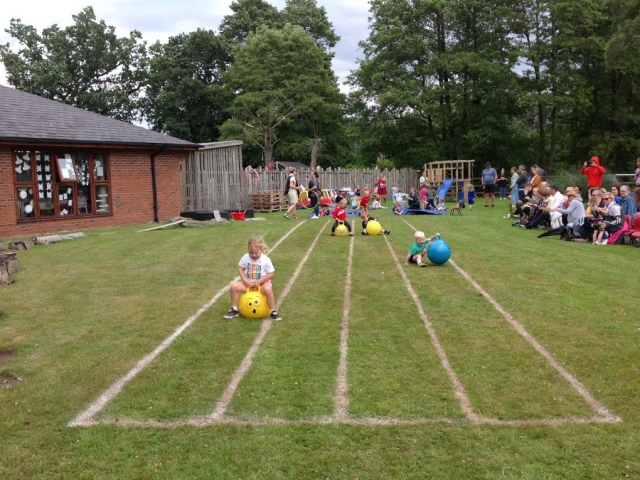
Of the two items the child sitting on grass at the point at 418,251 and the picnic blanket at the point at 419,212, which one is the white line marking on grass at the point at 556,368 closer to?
the child sitting on grass at the point at 418,251

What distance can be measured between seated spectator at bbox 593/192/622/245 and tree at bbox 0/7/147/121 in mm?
45325

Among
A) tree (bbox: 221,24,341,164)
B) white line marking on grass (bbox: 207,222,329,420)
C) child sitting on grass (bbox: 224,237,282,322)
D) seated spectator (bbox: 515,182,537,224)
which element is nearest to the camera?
white line marking on grass (bbox: 207,222,329,420)

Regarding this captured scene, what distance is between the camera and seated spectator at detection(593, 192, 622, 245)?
1365cm

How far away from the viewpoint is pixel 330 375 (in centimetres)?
540

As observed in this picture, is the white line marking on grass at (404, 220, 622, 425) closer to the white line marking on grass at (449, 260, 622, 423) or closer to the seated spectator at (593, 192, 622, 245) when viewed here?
the white line marking on grass at (449, 260, 622, 423)

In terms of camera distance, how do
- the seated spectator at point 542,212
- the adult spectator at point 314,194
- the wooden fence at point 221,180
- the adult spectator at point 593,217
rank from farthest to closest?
1. the wooden fence at point 221,180
2. the adult spectator at point 314,194
3. the seated spectator at point 542,212
4. the adult spectator at point 593,217

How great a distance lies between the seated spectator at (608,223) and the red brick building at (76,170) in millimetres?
14960

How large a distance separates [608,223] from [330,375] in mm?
11000

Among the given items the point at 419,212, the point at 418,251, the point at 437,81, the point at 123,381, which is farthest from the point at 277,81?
the point at 123,381

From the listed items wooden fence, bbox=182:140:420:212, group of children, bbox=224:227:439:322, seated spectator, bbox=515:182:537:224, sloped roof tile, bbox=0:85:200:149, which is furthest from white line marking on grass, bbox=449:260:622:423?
wooden fence, bbox=182:140:420:212

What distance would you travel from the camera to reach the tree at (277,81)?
42.5m

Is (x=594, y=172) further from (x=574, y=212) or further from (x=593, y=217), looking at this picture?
(x=593, y=217)

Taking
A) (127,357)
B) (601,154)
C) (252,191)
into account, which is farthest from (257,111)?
(127,357)

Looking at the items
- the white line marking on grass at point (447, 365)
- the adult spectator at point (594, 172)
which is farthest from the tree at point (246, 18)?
the white line marking on grass at point (447, 365)
